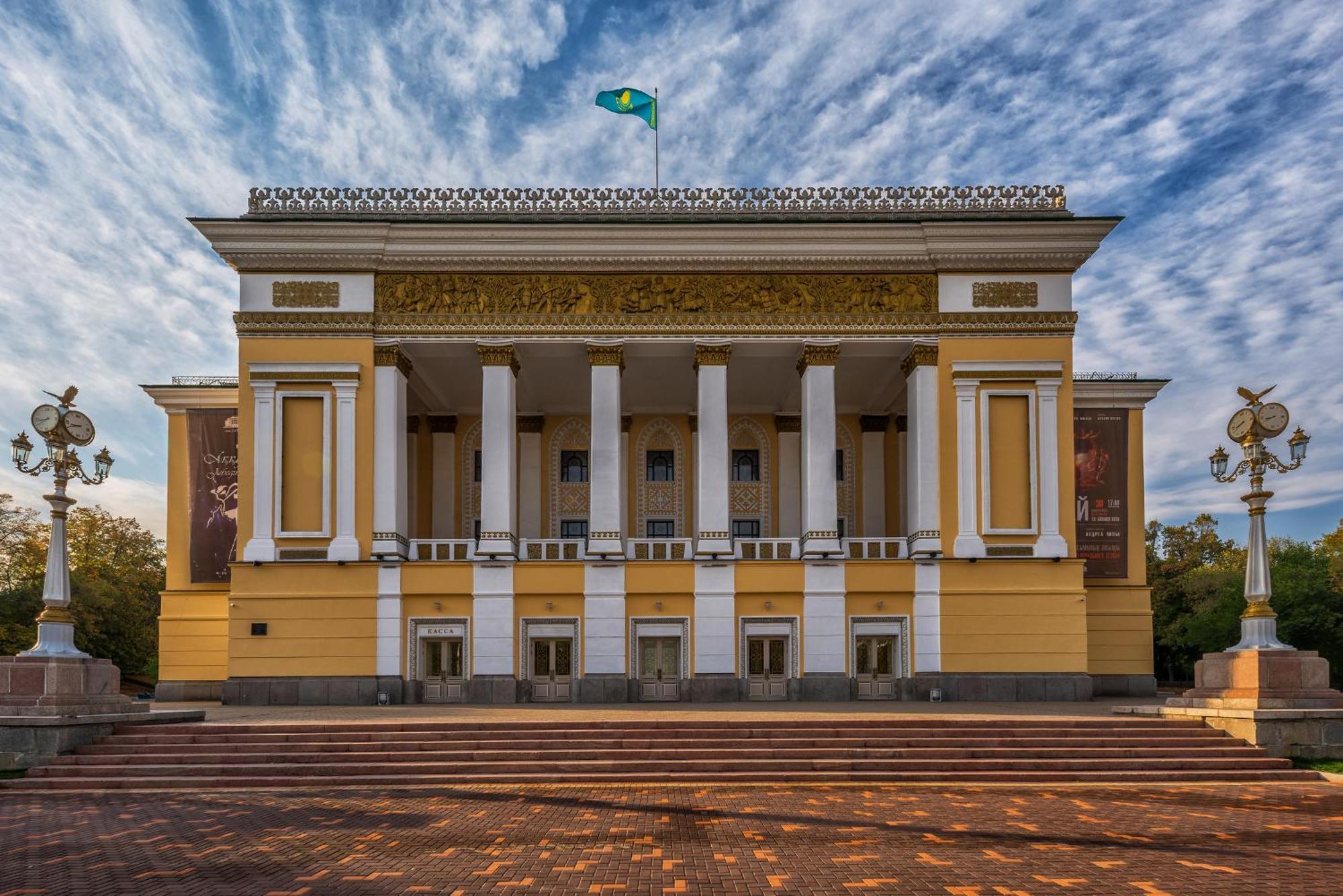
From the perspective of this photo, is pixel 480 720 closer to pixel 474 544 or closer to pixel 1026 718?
pixel 474 544

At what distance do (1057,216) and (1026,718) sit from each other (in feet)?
47.2

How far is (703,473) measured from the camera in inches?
1072

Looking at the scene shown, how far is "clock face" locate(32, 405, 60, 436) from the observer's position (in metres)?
18.4

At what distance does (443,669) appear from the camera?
26.8 metres

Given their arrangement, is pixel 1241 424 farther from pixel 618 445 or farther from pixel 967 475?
pixel 618 445

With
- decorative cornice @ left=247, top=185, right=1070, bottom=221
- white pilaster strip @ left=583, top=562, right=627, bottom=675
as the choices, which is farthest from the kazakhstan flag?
white pilaster strip @ left=583, top=562, right=627, bottom=675

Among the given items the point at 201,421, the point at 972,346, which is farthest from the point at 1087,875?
the point at 201,421

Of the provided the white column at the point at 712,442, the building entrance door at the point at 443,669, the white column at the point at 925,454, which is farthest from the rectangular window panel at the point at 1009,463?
the building entrance door at the point at 443,669

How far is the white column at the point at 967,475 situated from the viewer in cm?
2662

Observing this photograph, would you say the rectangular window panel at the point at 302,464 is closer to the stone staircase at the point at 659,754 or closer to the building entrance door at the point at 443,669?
the building entrance door at the point at 443,669

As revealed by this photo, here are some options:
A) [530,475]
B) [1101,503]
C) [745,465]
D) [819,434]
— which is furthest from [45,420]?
[1101,503]

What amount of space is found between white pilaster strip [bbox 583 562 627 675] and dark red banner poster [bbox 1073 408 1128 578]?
47.0 feet

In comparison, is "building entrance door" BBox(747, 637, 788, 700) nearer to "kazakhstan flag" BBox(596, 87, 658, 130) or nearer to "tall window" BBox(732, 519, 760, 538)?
"tall window" BBox(732, 519, 760, 538)

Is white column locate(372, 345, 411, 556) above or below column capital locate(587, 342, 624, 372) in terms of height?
below
